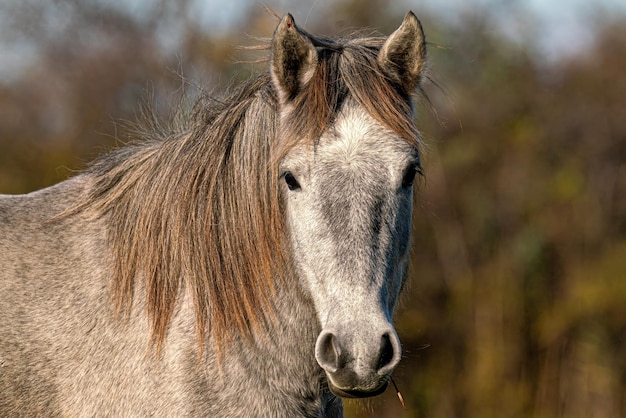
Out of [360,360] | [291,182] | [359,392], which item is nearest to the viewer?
[360,360]

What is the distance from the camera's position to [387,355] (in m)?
3.74

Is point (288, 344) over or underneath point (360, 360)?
over

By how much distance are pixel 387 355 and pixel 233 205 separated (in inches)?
50.7

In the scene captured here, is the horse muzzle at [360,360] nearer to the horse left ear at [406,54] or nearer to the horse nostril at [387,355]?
the horse nostril at [387,355]

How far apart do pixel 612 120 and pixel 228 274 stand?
36.3ft

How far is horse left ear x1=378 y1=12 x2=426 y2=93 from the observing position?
14.5 feet

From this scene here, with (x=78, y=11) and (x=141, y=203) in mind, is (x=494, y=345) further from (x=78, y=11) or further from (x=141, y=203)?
(x=78, y=11)

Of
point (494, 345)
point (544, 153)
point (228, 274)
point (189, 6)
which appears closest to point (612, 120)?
point (544, 153)

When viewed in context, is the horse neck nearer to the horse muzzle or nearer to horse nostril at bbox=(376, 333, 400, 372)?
the horse muzzle

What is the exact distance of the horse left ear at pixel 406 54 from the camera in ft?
14.5

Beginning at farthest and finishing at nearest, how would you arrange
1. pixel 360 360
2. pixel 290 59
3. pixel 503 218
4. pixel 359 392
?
pixel 503 218
pixel 290 59
pixel 359 392
pixel 360 360

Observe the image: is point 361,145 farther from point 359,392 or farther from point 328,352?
point 359,392

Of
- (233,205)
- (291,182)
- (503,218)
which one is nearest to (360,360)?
(291,182)

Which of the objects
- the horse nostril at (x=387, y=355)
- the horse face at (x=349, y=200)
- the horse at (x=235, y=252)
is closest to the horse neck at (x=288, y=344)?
the horse at (x=235, y=252)
